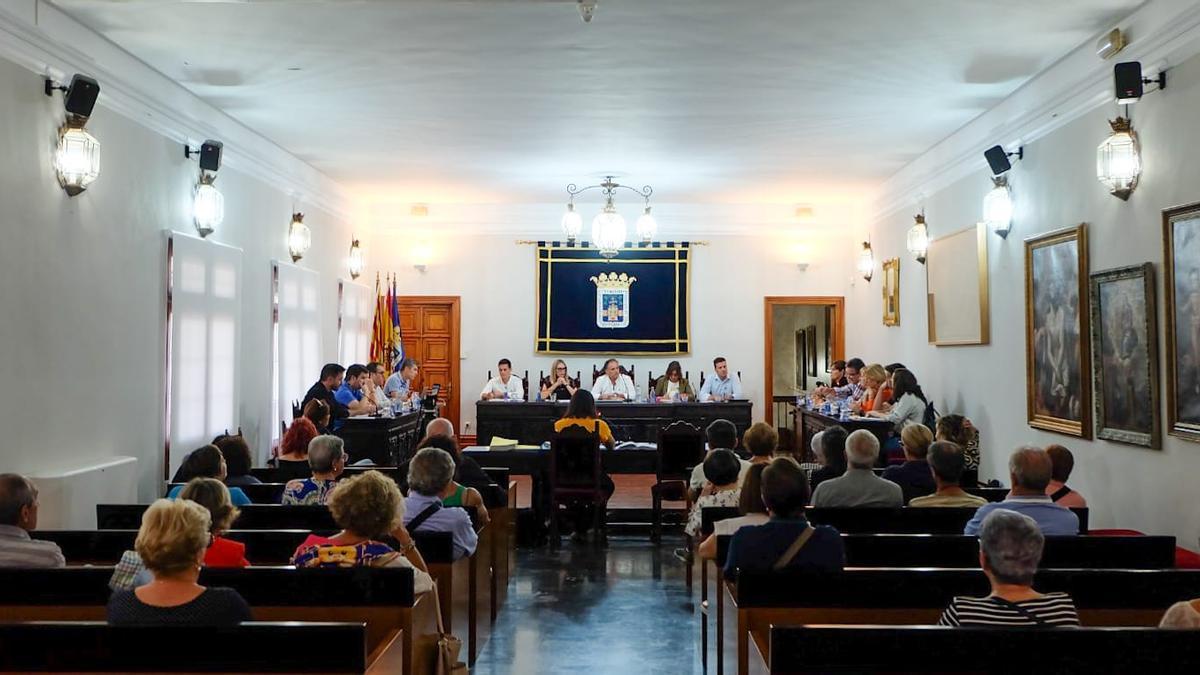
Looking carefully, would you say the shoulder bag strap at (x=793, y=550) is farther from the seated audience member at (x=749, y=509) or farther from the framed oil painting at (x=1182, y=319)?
the framed oil painting at (x=1182, y=319)

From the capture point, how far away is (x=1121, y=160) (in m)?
6.03

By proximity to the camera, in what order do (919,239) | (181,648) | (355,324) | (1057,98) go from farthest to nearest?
(355,324), (919,239), (1057,98), (181,648)

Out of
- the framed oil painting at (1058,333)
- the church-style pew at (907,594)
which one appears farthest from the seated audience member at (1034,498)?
the framed oil painting at (1058,333)

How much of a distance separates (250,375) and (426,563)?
549 centimetres

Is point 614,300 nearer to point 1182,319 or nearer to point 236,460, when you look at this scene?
point 236,460

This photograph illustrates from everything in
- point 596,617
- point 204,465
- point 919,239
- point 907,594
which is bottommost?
point 596,617

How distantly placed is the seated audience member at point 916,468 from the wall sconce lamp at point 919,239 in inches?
197

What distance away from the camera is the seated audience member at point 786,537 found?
12.4ft

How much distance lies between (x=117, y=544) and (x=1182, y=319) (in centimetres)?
550

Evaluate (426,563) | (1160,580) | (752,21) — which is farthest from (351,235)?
(1160,580)

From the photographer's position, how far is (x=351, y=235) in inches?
527

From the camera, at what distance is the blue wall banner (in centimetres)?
1442

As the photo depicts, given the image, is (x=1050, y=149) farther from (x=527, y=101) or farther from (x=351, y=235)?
(x=351, y=235)

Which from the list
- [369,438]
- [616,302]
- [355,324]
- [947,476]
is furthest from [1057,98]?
[355,324]
